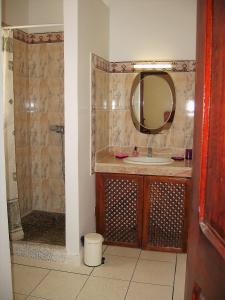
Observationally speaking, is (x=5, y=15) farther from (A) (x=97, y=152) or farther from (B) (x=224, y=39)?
(B) (x=224, y=39)

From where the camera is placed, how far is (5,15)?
10.2 ft

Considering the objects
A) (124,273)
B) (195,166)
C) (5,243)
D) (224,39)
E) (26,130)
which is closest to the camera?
(224,39)

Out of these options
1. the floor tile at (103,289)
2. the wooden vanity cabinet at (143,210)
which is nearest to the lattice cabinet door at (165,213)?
the wooden vanity cabinet at (143,210)

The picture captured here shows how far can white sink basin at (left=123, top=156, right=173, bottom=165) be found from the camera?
2991 mm

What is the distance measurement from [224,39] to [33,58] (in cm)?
318

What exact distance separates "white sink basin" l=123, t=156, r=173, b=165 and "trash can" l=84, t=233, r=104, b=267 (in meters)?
0.84

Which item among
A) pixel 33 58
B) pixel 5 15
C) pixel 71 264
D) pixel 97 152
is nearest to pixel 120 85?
pixel 97 152

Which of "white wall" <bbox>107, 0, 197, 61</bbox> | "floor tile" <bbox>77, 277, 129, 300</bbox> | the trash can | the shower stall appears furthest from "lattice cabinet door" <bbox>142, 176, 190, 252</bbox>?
"white wall" <bbox>107, 0, 197, 61</bbox>

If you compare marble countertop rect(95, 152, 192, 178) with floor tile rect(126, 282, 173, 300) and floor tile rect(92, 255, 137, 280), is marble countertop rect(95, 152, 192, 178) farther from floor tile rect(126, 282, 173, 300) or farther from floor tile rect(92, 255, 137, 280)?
floor tile rect(126, 282, 173, 300)

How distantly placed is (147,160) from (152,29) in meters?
1.44

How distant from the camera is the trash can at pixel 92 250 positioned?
264 centimetres

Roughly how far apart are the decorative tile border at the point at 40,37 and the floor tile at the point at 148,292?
8.83 ft

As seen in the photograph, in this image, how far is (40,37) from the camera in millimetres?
3500

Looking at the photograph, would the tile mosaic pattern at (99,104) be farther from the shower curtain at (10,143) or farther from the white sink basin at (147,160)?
the shower curtain at (10,143)
